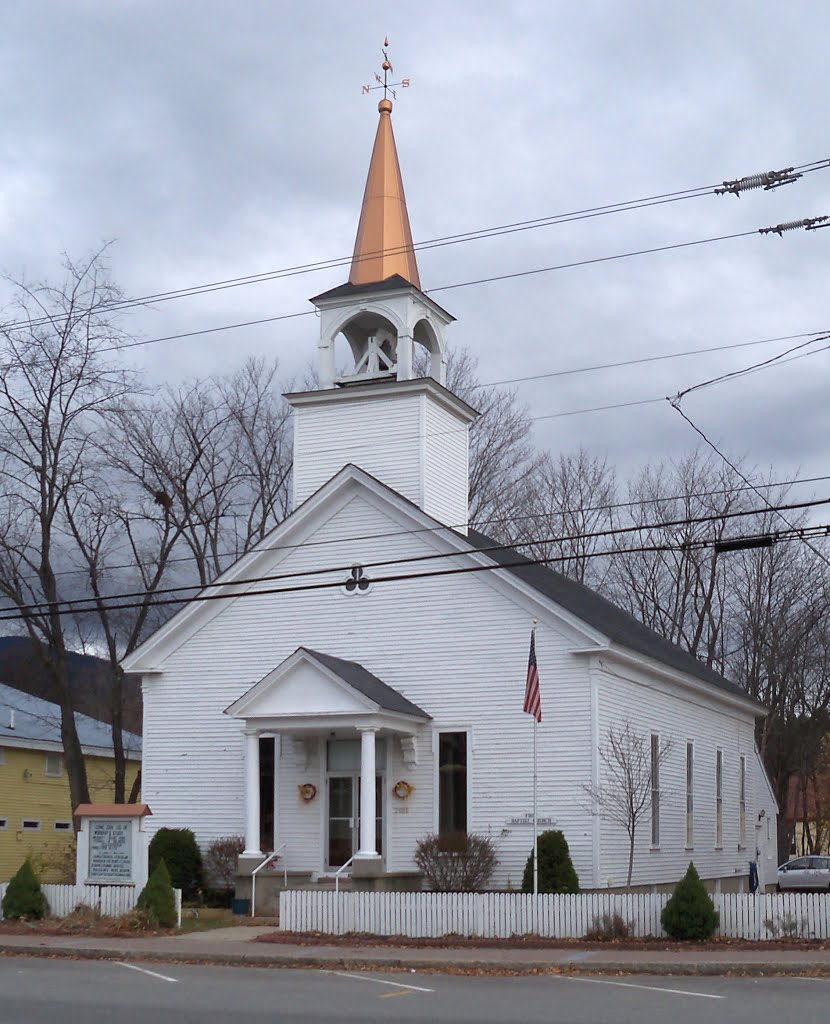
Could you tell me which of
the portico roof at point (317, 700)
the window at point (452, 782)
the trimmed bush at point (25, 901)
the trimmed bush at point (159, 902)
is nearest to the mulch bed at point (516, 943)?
the trimmed bush at point (159, 902)

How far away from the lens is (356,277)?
106 feet

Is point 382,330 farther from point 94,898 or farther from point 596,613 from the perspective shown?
point 94,898

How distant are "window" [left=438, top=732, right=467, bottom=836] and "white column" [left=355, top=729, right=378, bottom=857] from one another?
1.78m

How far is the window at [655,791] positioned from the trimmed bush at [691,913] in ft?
26.8

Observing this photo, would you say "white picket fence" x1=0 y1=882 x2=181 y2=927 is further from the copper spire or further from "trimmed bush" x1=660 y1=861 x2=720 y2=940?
the copper spire

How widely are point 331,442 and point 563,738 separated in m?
8.67

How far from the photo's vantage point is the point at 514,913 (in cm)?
2208

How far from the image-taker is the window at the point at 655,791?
96.8 feet

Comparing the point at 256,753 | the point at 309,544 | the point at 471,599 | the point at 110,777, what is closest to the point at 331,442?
the point at 309,544

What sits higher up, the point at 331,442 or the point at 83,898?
the point at 331,442

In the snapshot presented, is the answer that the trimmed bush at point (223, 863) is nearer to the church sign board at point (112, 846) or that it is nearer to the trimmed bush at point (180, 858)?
the trimmed bush at point (180, 858)

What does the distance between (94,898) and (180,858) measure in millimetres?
3936

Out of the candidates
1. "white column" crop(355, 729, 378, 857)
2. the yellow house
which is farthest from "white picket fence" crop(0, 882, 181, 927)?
the yellow house

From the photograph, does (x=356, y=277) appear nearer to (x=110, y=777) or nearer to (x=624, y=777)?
(x=624, y=777)
